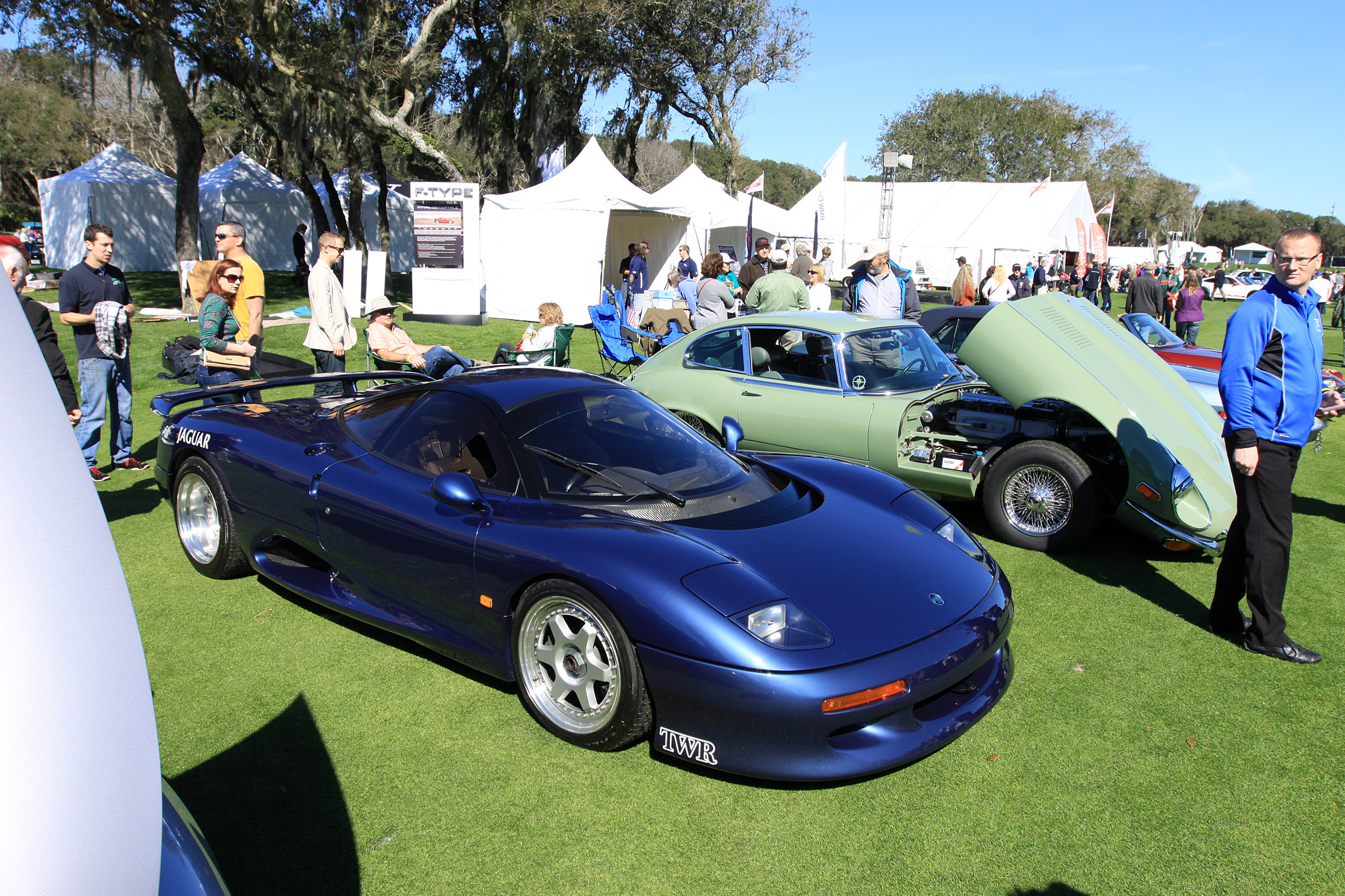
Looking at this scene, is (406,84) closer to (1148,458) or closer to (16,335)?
(1148,458)

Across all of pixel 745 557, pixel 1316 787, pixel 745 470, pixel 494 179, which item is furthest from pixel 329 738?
pixel 494 179

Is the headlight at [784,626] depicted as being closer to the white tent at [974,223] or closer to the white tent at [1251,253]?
the white tent at [974,223]

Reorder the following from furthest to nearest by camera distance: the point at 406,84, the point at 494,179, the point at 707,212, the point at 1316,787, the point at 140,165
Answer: the point at 494,179 < the point at 140,165 < the point at 707,212 < the point at 406,84 < the point at 1316,787

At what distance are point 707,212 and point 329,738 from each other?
63.4 feet

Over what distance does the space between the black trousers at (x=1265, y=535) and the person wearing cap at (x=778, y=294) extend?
19.2 ft

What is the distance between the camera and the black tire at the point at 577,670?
9.70ft

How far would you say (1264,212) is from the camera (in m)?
134

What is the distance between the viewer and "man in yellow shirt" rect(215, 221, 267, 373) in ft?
21.2

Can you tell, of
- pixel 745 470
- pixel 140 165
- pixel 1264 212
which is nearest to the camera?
pixel 745 470

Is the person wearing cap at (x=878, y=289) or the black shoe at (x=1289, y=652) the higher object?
the person wearing cap at (x=878, y=289)

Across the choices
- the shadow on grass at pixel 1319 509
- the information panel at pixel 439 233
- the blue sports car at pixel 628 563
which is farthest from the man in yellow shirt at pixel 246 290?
the information panel at pixel 439 233

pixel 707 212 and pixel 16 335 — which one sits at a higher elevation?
pixel 707 212

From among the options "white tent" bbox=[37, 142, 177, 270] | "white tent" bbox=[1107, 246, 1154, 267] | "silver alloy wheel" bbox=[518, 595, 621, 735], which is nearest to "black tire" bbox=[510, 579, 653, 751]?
"silver alloy wheel" bbox=[518, 595, 621, 735]

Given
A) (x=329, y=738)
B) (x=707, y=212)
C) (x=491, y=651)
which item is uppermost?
(x=707, y=212)
